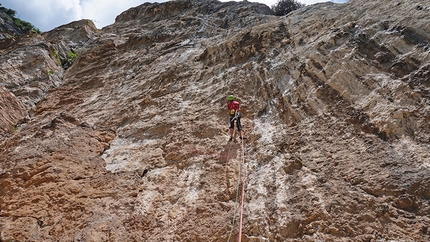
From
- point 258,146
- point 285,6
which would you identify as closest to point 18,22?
point 285,6

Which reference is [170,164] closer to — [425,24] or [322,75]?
[322,75]

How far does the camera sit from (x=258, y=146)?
5.65 m

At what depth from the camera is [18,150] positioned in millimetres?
6477

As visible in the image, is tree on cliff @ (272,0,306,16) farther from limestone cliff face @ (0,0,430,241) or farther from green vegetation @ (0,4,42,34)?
green vegetation @ (0,4,42,34)

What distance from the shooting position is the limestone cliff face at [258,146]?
3.83 m

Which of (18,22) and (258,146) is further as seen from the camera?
(18,22)

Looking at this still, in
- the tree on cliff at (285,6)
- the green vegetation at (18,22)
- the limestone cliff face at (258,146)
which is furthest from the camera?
the green vegetation at (18,22)

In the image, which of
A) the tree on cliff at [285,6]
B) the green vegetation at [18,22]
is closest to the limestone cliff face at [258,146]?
the tree on cliff at [285,6]

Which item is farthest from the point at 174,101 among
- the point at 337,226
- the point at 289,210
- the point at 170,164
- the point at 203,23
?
the point at 203,23

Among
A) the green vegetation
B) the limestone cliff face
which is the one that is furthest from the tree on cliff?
the green vegetation

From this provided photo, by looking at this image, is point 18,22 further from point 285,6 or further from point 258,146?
point 258,146

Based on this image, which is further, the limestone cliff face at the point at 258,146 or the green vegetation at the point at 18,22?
the green vegetation at the point at 18,22

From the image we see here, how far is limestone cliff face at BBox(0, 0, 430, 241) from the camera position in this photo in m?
3.83

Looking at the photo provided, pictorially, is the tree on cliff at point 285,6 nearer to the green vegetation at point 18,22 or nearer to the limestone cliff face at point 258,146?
the limestone cliff face at point 258,146
